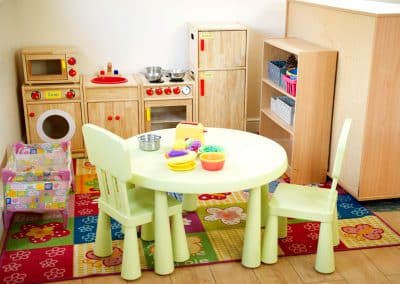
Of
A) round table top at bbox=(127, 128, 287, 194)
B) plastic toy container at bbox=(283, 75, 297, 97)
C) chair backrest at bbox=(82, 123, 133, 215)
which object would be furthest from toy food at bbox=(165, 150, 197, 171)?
plastic toy container at bbox=(283, 75, 297, 97)

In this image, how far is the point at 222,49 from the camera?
4301mm

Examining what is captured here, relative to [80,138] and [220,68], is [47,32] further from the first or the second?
[220,68]

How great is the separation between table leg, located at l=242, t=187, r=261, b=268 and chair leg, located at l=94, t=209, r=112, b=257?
71cm

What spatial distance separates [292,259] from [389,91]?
1.21 meters

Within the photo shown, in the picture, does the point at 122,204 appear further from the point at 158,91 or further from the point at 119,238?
the point at 158,91

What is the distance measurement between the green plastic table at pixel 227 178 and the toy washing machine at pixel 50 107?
1.39 metres

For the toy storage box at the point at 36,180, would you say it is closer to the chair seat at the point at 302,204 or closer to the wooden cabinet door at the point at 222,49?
the chair seat at the point at 302,204

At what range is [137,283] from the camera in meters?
2.55

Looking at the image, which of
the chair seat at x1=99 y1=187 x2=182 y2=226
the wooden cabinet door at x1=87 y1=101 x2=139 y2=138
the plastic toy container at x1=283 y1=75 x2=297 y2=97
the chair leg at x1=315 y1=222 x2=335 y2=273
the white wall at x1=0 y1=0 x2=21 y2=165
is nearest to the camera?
the chair seat at x1=99 y1=187 x2=182 y2=226

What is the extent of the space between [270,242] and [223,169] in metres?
0.46

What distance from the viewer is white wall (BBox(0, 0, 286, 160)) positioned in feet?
14.2

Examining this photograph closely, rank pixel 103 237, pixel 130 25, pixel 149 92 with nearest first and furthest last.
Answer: pixel 103 237, pixel 149 92, pixel 130 25

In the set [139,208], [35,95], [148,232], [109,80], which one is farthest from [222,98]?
[139,208]

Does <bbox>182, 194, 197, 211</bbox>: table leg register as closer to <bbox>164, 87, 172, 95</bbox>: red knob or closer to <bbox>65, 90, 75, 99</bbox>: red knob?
<bbox>164, 87, 172, 95</bbox>: red knob
